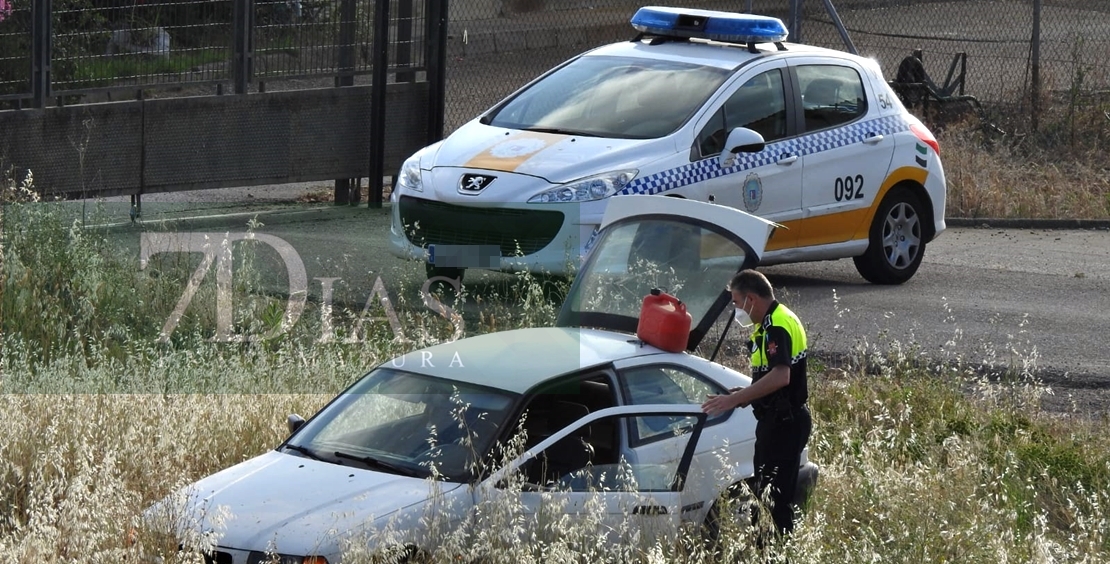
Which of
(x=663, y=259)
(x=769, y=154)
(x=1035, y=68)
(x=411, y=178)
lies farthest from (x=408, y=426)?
(x=1035, y=68)

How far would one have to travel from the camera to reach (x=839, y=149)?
10961mm

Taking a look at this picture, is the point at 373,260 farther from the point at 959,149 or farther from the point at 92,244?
the point at 959,149

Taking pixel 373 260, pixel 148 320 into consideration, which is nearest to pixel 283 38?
pixel 373 260

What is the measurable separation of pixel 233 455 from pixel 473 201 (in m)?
3.13

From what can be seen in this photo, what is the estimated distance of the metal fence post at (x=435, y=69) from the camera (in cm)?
1445

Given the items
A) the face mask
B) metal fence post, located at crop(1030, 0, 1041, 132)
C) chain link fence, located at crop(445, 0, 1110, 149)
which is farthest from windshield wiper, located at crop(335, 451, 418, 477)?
metal fence post, located at crop(1030, 0, 1041, 132)

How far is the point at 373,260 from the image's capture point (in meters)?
11.4

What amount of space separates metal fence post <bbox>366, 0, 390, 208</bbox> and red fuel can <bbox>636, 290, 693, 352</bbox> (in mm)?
7321

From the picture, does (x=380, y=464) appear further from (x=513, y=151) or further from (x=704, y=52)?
(x=704, y=52)

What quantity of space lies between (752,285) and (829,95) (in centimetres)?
496

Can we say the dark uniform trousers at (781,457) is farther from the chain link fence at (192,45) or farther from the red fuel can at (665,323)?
the chain link fence at (192,45)

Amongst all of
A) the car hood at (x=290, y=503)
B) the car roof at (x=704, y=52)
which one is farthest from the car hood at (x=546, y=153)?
the car hood at (x=290, y=503)

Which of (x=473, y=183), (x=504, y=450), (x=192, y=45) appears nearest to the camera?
(x=504, y=450)

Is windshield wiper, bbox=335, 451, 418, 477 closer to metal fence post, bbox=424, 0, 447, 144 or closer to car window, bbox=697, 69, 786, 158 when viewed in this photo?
car window, bbox=697, 69, 786, 158
